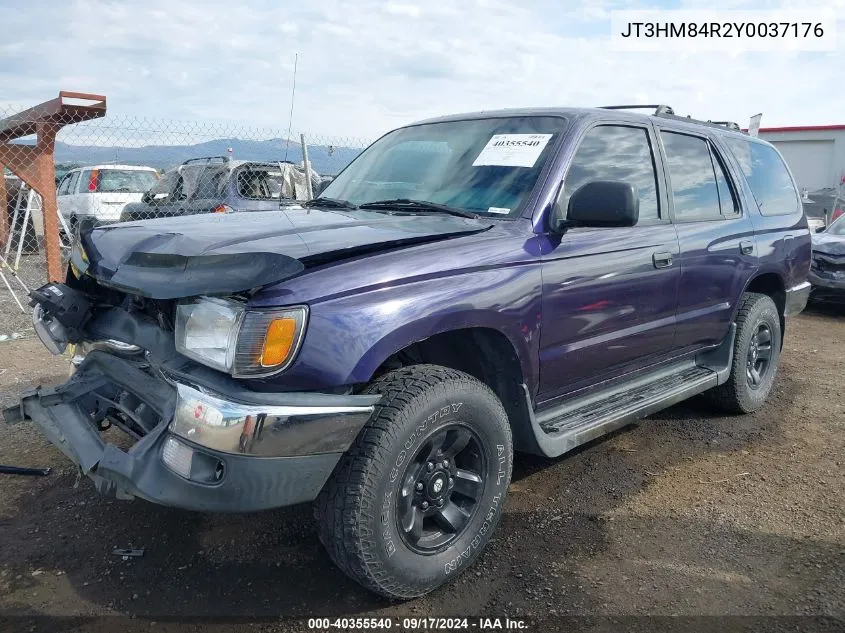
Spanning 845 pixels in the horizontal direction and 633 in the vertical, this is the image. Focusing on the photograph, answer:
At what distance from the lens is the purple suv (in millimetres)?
2189

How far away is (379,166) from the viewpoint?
12.7 ft

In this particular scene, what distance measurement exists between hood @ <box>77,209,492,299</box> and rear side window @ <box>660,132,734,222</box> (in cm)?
155

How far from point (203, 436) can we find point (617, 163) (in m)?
2.51

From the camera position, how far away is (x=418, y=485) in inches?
102

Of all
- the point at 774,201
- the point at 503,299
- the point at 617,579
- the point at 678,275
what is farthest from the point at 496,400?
the point at 774,201

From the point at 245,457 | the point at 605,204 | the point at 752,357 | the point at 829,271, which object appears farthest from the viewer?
the point at 829,271

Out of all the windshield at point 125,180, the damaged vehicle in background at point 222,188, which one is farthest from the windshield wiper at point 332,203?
the windshield at point 125,180

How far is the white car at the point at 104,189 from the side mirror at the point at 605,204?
12.2 meters

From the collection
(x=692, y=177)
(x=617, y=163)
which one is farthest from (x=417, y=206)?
(x=692, y=177)

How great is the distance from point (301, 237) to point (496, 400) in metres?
1.01

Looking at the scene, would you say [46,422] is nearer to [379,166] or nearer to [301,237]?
[301,237]

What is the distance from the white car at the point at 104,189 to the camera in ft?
44.5

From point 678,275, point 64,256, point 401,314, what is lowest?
point 64,256

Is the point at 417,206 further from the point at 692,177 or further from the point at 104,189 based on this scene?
the point at 104,189
